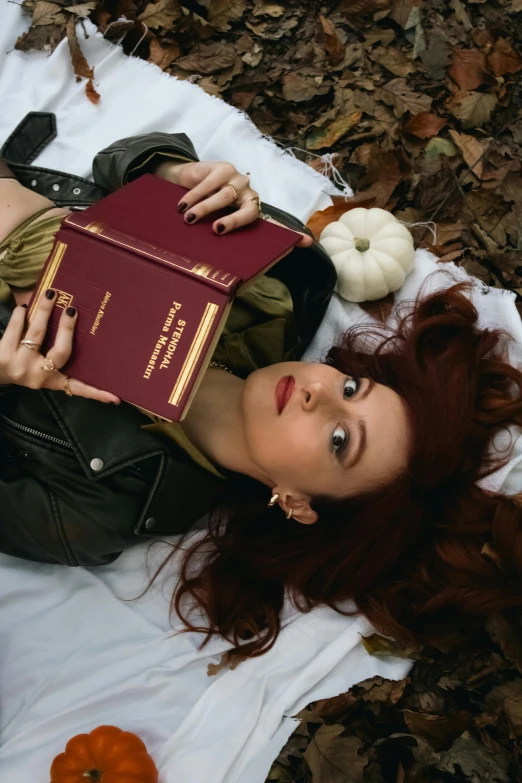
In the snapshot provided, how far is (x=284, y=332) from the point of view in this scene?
256 centimetres

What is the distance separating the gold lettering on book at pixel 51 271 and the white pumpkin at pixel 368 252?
1.47m

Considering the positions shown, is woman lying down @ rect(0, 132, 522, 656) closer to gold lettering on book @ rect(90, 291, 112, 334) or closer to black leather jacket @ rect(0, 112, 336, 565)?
black leather jacket @ rect(0, 112, 336, 565)

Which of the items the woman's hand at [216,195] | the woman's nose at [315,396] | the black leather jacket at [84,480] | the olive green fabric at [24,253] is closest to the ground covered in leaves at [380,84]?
the woman's hand at [216,195]

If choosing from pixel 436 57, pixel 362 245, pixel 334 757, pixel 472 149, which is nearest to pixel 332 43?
pixel 436 57

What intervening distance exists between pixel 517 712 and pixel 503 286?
196cm

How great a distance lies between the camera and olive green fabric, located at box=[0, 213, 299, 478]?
2.35 meters

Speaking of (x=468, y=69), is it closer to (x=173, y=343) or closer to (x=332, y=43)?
(x=332, y=43)

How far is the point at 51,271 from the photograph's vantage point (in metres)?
1.66

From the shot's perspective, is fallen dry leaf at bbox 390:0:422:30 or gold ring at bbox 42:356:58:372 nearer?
gold ring at bbox 42:356:58:372

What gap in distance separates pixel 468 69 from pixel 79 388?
299cm

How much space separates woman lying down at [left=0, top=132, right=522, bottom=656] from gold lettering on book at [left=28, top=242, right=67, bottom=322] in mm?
445

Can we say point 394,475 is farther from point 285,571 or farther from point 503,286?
point 503,286

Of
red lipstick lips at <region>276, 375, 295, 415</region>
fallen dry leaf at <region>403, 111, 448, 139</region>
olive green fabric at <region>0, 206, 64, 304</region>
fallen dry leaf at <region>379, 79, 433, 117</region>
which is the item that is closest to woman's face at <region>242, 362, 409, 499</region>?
red lipstick lips at <region>276, 375, 295, 415</region>

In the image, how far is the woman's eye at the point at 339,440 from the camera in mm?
2006
